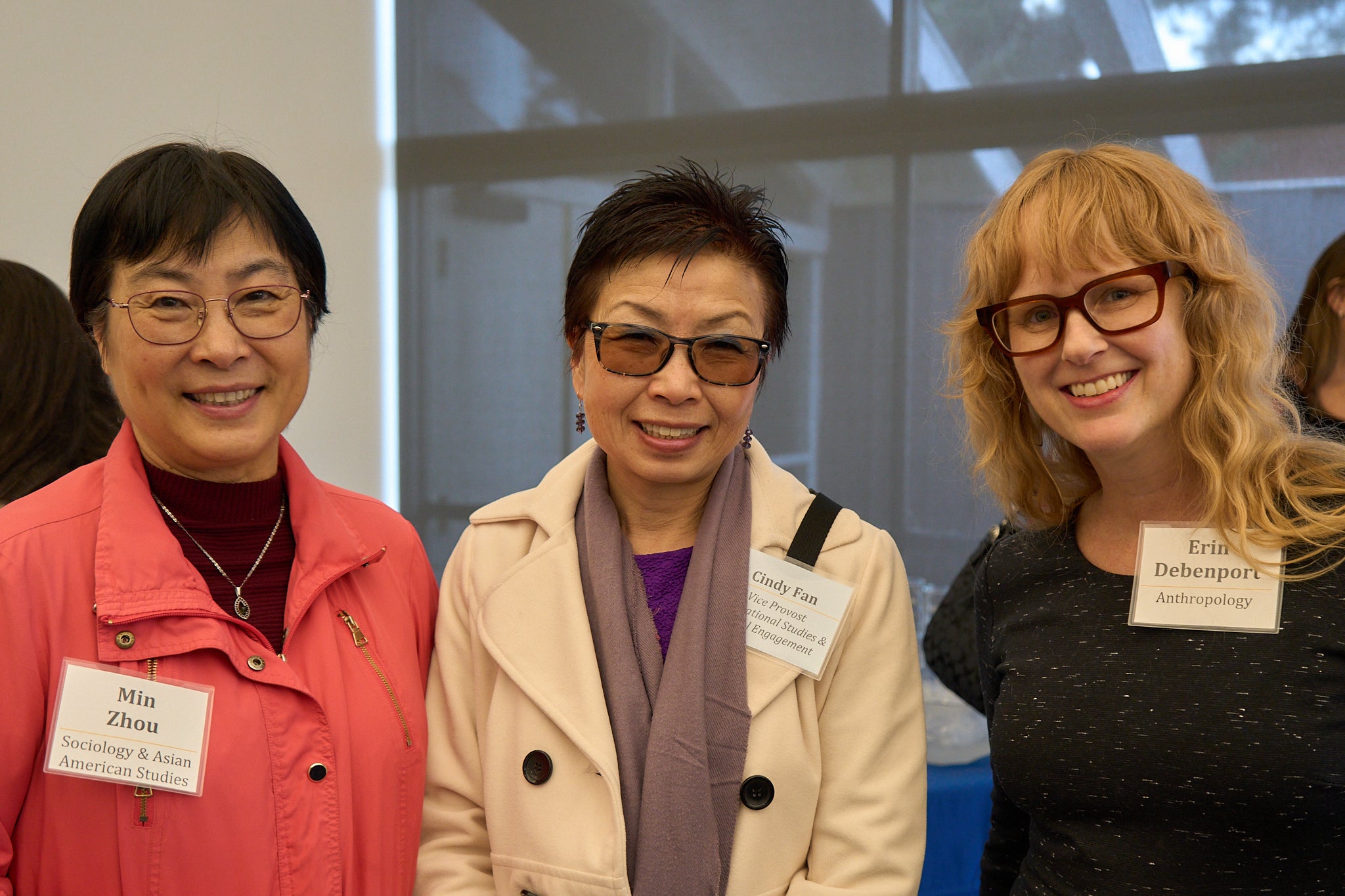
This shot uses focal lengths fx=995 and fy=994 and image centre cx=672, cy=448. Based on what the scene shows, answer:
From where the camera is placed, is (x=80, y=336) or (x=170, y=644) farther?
(x=80, y=336)

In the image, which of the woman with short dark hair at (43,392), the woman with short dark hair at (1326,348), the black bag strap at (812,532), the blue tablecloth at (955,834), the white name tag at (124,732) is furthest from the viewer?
the blue tablecloth at (955,834)

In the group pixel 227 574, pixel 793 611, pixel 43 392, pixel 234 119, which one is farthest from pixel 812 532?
pixel 234 119

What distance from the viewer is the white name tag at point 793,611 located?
148cm

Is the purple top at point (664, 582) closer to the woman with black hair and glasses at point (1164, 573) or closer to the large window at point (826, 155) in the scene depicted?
the woman with black hair and glasses at point (1164, 573)

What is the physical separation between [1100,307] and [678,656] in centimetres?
79

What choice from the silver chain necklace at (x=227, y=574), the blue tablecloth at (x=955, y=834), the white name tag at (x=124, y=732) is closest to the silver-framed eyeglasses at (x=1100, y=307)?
the silver chain necklace at (x=227, y=574)

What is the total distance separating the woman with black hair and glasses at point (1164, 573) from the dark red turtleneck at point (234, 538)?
3.60ft

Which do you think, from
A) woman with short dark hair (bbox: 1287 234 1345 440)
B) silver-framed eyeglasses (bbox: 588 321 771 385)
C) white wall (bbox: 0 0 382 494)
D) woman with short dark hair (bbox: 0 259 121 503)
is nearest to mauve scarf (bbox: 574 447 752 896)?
silver-framed eyeglasses (bbox: 588 321 771 385)

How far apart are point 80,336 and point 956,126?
3.55m

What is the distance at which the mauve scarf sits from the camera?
1.39 metres

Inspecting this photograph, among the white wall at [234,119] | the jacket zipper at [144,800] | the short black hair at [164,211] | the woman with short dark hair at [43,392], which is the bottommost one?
the jacket zipper at [144,800]

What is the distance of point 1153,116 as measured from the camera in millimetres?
4047

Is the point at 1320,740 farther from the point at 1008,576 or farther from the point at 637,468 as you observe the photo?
the point at 637,468

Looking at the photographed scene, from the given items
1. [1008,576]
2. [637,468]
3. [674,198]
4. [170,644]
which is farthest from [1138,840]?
[170,644]
